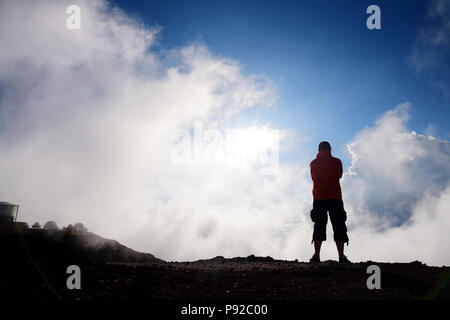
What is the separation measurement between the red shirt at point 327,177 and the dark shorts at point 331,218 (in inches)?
8.3

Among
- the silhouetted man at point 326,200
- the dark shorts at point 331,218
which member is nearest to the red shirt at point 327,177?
the silhouetted man at point 326,200

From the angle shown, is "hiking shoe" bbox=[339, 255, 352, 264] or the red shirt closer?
"hiking shoe" bbox=[339, 255, 352, 264]

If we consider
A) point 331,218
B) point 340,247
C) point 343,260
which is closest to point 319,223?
point 331,218

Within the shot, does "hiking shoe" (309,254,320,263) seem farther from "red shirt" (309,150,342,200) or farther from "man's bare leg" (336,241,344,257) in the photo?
"red shirt" (309,150,342,200)

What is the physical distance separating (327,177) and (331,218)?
1.28m

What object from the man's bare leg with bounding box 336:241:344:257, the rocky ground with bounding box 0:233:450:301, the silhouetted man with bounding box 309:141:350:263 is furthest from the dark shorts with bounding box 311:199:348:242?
the rocky ground with bounding box 0:233:450:301

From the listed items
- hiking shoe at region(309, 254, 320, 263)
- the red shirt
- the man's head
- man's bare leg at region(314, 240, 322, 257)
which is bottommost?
hiking shoe at region(309, 254, 320, 263)

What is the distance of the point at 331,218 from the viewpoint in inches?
361

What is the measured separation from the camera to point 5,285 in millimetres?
5070

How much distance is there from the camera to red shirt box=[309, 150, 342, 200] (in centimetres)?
930

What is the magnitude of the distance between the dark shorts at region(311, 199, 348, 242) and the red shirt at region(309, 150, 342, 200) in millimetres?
210
